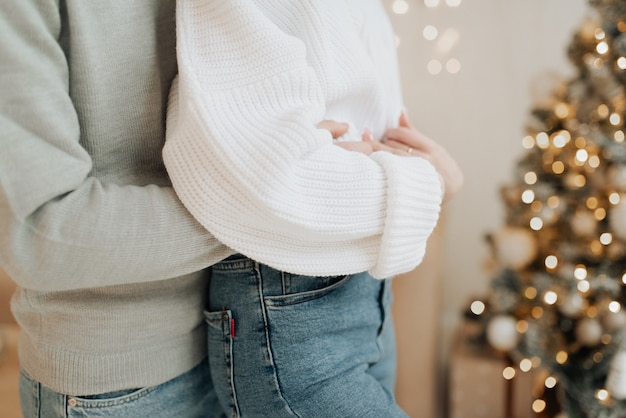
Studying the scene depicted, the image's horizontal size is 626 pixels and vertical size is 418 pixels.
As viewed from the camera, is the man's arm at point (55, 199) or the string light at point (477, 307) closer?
the man's arm at point (55, 199)

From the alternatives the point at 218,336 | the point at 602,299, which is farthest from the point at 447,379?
the point at 218,336

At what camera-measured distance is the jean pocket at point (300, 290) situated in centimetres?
68

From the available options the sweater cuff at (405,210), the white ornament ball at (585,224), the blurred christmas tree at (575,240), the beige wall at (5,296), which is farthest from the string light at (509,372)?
the beige wall at (5,296)

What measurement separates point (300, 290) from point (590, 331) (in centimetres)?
109

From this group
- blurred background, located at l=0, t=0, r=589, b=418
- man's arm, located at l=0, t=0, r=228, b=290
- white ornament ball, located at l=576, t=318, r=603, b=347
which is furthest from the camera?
blurred background, located at l=0, t=0, r=589, b=418

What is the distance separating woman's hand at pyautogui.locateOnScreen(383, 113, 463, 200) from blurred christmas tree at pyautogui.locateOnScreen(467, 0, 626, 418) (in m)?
0.69

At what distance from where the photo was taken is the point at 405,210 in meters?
0.66

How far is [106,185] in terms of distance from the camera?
0.60 metres

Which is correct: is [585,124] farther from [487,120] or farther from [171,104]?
[171,104]

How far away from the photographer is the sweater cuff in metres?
0.65

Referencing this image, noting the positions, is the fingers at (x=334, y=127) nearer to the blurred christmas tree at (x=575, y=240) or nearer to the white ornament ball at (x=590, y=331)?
the blurred christmas tree at (x=575, y=240)

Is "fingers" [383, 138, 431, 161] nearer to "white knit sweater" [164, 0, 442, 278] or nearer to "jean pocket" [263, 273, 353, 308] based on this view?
"white knit sweater" [164, 0, 442, 278]

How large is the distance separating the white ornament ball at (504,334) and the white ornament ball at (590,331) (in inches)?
6.9

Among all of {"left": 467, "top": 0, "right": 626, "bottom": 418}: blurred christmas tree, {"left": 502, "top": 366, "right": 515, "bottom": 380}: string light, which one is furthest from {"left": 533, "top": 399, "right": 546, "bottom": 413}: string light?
{"left": 502, "top": 366, "right": 515, "bottom": 380}: string light
